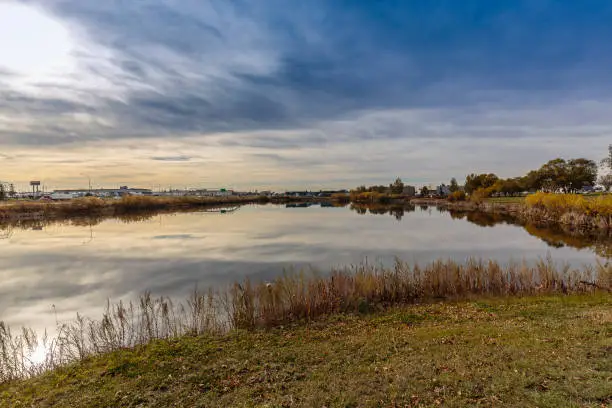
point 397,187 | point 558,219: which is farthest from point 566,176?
point 397,187

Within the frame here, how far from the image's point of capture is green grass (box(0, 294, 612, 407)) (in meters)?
5.27

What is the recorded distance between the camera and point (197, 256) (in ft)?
77.2

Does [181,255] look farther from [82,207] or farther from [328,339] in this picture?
[82,207]

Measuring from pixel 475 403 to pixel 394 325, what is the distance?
14.0ft

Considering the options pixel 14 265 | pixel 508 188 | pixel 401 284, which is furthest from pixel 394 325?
pixel 508 188

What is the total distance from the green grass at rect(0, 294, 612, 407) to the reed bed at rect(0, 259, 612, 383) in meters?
1.04

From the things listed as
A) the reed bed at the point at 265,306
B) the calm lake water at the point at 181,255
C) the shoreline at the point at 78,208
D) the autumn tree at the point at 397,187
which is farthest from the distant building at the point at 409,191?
the reed bed at the point at 265,306

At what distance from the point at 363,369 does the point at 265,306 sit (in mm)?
4588

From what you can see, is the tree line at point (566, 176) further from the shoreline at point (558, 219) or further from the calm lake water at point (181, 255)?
the calm lake water at point (181, 255)

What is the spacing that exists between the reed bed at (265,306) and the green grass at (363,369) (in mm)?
1044

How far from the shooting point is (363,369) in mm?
6371

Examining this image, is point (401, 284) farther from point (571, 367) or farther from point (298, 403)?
point (298, 403)

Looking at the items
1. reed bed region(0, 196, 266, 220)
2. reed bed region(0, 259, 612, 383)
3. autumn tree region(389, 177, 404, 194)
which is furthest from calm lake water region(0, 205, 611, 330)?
autumn tree region(389, 177, 404, 194)

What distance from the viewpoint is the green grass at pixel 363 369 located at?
17.3 feet
